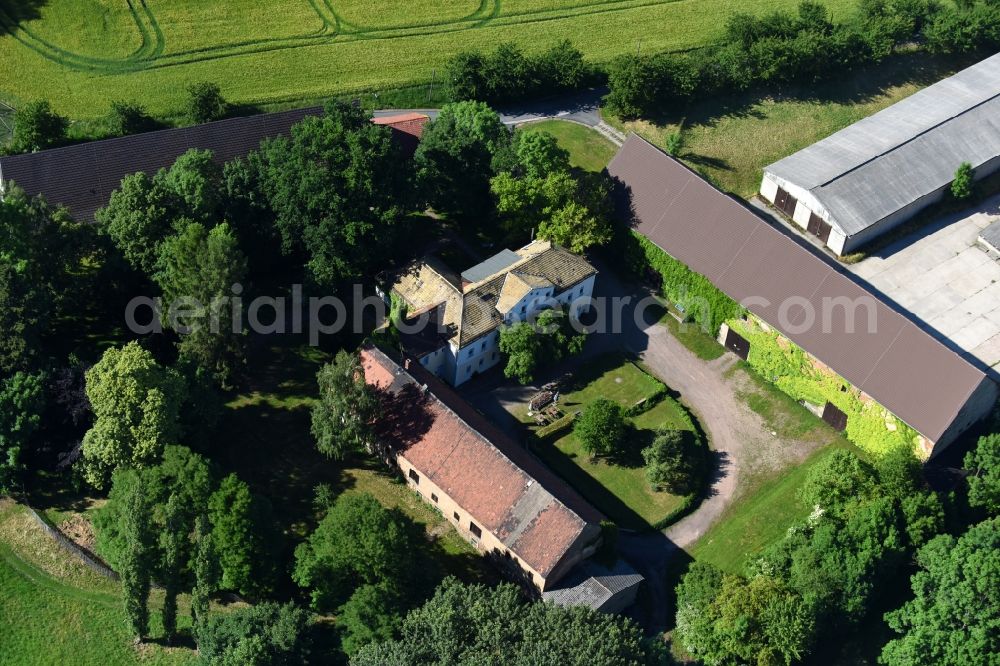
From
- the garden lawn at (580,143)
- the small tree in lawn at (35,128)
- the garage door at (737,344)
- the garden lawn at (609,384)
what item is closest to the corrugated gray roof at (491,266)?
the garden lawn at (609,384)

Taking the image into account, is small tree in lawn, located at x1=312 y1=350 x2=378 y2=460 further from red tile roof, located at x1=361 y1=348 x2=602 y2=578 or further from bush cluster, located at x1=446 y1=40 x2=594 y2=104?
bush cluster, located at x1=446 y1=40 x2=594 y2=104

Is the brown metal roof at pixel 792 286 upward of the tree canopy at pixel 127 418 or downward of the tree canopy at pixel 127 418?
upward

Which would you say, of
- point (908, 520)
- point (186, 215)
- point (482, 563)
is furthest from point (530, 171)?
point (908, 520)

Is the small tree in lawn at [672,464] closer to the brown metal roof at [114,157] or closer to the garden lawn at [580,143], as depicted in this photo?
the garden lawn at [580,143]

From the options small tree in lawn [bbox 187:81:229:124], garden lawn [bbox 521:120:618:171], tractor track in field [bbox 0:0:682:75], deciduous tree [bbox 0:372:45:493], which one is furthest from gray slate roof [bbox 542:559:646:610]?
tractor track in field [bbox 0:0:682:75]

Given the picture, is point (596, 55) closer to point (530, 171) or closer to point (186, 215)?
point (530, 171)

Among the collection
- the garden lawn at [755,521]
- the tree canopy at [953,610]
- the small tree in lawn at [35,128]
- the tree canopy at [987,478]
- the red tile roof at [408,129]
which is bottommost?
the garden lawn at [755,521]

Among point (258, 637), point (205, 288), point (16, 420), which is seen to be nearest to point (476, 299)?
point (205, 288)

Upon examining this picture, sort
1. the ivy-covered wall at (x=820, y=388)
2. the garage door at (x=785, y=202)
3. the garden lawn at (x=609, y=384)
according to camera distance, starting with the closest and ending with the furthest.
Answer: the ivy-covered wall at (x=820, y=388) < the garden lawn at (x=609, y=384) < the garage door at (x=785, y=202)
